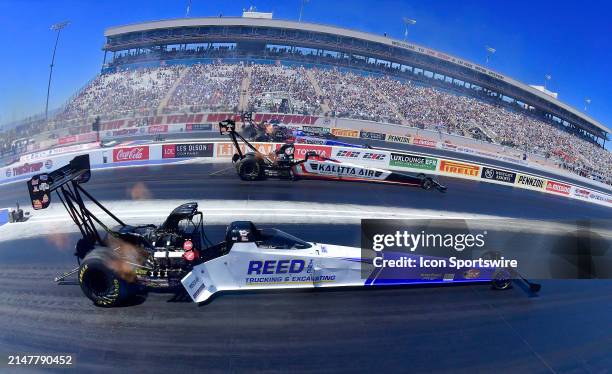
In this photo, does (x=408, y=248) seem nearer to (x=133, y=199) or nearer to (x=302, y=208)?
(x=302, y=208)

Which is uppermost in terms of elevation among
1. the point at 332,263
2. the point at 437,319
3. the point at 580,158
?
the point at 580,158

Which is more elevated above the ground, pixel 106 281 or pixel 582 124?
pixel 582 124

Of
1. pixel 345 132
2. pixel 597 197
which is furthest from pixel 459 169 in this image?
pixel 345 132

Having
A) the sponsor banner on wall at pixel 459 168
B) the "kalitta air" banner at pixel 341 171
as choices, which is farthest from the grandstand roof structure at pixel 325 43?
the "kalitta air" banner at pixel 341 171

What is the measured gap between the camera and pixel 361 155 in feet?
76.4

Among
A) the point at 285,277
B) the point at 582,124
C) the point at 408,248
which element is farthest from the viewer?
the point at 582,124

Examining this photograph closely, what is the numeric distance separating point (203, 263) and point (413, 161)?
18.3 m

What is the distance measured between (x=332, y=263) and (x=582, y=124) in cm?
7733

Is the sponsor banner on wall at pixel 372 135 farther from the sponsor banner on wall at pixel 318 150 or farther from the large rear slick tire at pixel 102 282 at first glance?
the large rear slick tire at pixel 102 282

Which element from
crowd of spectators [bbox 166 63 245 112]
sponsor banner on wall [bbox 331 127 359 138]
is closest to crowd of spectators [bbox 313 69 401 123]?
sponsor banner on wall [bbox 331 127 359 138]

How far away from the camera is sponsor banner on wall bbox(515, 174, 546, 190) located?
23.7 m

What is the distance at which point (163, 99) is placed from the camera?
43.1 m

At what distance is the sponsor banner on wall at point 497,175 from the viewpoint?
943 inches

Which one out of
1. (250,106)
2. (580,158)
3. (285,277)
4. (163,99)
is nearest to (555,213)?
(285,277)
